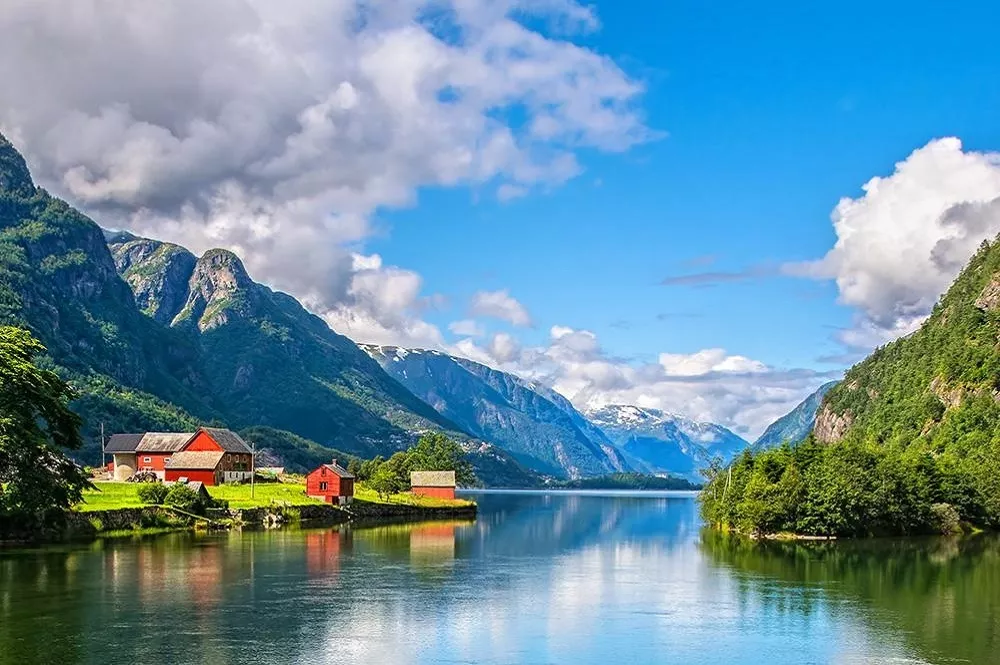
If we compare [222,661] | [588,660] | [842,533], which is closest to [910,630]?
[588,660]

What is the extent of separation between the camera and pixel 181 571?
6272 cm

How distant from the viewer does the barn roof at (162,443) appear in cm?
16150

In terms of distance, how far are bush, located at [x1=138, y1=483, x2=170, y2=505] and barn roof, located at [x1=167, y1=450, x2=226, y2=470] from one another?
3975 centimetres

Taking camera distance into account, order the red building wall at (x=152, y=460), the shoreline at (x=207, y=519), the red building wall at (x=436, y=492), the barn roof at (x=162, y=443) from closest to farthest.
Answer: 1. the shoreline at (x=207, y=519)
2. the red building wall at (x=152, y=460)
3. the barn roof at (x=162, y=443)
4. the red building wall at (x=436, y=492)

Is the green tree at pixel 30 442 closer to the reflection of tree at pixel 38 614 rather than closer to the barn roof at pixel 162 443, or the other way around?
the reflection of tree at pixel 38 614

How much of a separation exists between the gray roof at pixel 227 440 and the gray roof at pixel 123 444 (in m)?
17.6

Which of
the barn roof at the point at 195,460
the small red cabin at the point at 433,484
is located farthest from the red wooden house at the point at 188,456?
the small red cabin at the point at 433,484

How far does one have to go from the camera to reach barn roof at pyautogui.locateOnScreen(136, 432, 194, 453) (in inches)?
6358

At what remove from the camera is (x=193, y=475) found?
145 m

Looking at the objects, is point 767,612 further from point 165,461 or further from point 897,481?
point 165,461

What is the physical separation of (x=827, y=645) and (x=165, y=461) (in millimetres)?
134752

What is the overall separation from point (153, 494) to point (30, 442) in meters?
33.8

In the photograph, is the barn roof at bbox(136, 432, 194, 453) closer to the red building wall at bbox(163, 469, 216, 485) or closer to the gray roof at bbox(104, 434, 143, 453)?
the gray roof at bbox(104, 434, 143, 453)

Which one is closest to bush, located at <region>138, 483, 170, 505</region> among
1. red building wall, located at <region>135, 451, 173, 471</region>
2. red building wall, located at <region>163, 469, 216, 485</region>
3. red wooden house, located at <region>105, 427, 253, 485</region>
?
red building wall, located at <region>163, 469, 216, 485</region>
